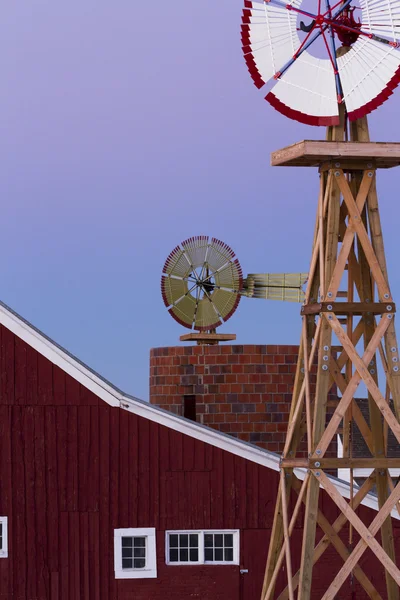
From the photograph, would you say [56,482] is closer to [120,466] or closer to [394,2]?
[120,466]

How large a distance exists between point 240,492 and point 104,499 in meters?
2.80

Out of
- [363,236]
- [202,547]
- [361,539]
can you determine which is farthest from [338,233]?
[202,547]

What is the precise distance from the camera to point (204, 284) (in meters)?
34.0

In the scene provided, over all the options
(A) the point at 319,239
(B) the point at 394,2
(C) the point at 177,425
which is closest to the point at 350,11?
(B) the point at 394,2

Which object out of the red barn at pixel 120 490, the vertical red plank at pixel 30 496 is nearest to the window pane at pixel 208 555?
the red barn at pixel 120 490

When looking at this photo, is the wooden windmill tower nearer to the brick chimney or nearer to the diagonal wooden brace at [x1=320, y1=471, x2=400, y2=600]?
the diagonal wooden brace at [x1=320, y1=471, x2=400, y2=600]

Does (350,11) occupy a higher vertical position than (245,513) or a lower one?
higher

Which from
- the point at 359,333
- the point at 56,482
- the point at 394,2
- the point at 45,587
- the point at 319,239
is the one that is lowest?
the point at 45,587

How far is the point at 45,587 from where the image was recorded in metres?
27.9

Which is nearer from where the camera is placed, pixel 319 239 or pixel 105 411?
pixel 319 239

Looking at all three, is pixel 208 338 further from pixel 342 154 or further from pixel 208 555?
pixel 342 154

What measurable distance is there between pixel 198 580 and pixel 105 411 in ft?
12.9

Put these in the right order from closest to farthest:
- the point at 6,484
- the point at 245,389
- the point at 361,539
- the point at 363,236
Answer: the point at 361,539
the point at 363,236
the point at 6,484
the point at 245,389

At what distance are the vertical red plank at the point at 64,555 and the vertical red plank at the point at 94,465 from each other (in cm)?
60
